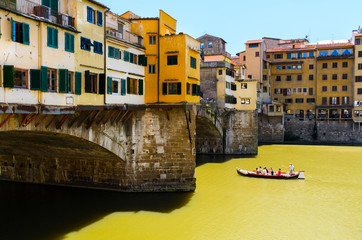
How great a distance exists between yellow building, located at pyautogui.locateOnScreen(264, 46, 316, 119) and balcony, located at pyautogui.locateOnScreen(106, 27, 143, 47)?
4581cm

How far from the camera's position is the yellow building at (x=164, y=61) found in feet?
82.0

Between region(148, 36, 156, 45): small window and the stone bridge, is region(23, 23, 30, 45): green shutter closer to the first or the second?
region(148, 36, 156, 45): small window

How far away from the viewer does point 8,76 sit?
14047mm

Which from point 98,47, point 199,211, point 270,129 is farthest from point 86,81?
point 270,129

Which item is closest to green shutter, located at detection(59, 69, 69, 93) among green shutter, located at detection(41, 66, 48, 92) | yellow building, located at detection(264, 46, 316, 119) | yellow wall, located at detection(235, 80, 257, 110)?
green shutter, located at detection(41, 66, 48, 92)

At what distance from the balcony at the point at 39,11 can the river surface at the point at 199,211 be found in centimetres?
1135

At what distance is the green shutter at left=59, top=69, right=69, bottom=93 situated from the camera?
55.1ft

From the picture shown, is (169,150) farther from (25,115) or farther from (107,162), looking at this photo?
(25,115)

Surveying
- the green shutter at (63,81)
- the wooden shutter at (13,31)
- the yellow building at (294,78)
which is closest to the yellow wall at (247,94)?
the yellow building at (294,78)

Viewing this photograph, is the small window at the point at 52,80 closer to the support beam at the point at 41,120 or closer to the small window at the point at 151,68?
the support beam at the point at 41,120

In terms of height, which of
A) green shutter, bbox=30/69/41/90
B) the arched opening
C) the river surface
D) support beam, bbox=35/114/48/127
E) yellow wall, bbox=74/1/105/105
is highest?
yellow wall, bbox=74/1/105/105

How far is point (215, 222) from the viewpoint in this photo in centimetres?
2028

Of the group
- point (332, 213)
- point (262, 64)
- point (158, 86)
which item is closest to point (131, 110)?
point (158, 86)

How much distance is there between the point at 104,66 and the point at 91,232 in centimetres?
975
